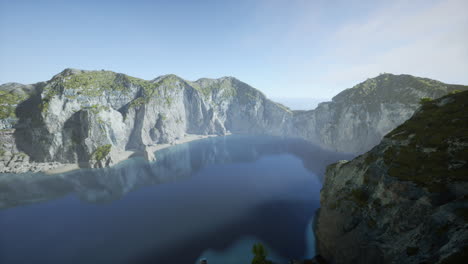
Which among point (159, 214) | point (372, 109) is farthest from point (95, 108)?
point (372, 109)

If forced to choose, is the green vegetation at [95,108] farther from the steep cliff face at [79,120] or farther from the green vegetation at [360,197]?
the green vegetation at [360,197]

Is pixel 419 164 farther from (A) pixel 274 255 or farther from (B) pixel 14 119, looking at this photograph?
(B) pixel 14 119

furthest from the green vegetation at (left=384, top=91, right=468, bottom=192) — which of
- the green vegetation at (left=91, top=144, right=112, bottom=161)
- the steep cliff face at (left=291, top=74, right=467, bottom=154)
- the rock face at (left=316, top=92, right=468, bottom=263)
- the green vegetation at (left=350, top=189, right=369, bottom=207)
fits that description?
the green vegetation at (left=91, top=144, right=112, bottom=161)

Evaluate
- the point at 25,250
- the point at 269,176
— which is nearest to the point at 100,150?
the point at 25,250

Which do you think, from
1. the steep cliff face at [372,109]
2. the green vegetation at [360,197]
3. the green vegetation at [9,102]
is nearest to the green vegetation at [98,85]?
the green vegetation at [9,102]

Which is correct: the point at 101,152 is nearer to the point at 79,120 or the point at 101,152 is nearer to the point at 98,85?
the point at 79,120
